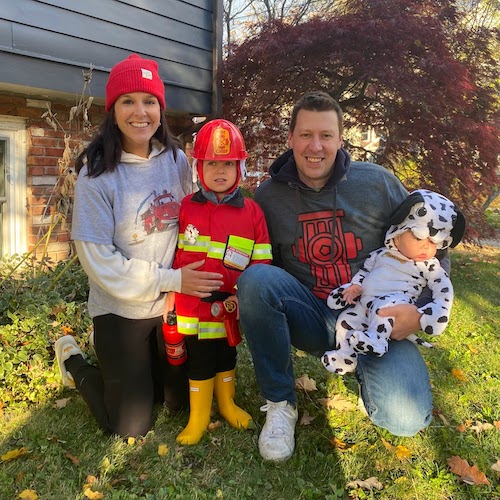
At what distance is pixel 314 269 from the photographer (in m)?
2.59

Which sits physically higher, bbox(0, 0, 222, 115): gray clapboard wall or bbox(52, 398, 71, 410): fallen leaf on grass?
bbox(0, 0, 222, 115): gray clapboard wall

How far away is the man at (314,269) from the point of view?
2.22 meters

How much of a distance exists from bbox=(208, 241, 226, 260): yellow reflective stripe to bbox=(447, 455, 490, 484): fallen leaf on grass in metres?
1.44

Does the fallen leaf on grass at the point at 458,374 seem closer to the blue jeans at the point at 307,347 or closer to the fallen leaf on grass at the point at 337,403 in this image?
the fallen leaf on grass at the point at 337,403

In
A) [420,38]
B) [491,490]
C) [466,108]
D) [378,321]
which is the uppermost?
[420,38]

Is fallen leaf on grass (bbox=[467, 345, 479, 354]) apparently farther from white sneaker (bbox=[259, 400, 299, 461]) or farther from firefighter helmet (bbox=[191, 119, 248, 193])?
firefighter helmet (bbox=[191, 119, 248, 193])

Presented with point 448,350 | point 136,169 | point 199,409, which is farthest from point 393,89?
point 199,409

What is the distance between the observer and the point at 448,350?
3812mm

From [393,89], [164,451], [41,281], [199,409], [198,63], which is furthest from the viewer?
[393,89]

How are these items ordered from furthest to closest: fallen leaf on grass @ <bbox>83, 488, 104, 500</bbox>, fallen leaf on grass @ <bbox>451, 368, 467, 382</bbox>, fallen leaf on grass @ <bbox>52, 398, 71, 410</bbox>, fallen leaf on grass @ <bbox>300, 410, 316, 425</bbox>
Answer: fallen leaf on grass @ <bbox>451, 368, 467, 382</bbox> < fallen leaf on grass @ <bbox>52, 398, 71, 410</bbox> < fallen leaf on grass @ <bbox>300, 410, 316, 425</bbox> < fallen leaf on grass @ <bbox>83, 488, 104, 500</bbox>

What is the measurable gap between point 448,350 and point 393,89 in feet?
10.7

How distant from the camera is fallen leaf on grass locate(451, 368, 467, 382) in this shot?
329cm

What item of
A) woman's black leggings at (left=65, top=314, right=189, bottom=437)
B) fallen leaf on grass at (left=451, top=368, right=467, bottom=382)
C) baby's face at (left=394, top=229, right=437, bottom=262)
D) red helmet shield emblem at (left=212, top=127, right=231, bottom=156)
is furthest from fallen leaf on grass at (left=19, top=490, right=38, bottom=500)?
fallen leaf on grass at (left=451, top=368, right=467, bottom=382)

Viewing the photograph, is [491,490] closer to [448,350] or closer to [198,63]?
[448,350]
